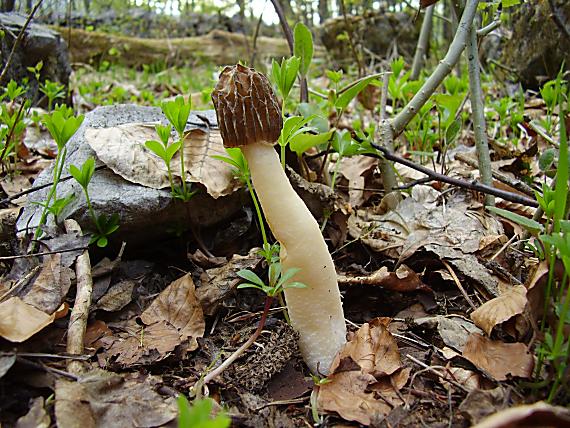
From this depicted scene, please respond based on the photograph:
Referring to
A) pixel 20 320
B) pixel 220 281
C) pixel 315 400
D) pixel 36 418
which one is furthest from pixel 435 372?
pixel 20 320

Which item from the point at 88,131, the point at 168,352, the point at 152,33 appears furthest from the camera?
the point at 152,33

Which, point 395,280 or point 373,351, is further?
point 395,280

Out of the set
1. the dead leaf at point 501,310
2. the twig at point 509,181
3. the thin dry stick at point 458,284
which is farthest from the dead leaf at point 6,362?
the twig at point 509,181

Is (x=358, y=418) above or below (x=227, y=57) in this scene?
below

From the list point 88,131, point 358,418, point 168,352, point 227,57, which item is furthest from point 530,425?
point 227,57

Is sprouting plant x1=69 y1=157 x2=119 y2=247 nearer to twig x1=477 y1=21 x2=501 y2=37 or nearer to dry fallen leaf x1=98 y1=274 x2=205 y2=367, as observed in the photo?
dry fallen leaf x1=98 y1=274 x2=205 y2=367

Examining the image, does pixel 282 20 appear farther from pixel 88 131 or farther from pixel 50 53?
pixel 50 53

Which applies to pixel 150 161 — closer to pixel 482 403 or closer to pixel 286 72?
pixel 286 72

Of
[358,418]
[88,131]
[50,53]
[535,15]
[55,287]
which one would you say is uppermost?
[535,15]
